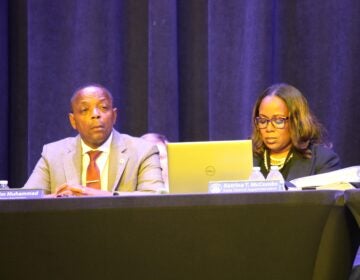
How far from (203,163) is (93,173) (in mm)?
1112

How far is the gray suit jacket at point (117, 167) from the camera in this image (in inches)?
130

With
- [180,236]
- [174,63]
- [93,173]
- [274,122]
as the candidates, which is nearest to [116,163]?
[93,173]

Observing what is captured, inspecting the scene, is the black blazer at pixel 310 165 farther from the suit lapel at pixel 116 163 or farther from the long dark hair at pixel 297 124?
the suit lapel at pixel 116 163

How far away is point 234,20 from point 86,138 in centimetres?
131

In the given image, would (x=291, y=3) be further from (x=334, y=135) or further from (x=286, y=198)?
(x=286, y=198)

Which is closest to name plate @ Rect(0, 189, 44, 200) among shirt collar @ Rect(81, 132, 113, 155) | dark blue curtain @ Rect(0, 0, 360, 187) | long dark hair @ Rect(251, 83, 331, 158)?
shirt collar @ Rect(81, 132, 113, 155)

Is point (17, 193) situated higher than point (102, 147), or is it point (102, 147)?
point (102, 147)

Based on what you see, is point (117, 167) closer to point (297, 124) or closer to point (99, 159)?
point (99, 159)

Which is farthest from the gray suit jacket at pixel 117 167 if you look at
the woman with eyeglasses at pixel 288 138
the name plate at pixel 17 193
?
the name plate at pixel 17 193

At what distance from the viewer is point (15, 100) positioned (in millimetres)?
4414

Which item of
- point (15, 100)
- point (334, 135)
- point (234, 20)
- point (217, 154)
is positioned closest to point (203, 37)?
point (234, 20)

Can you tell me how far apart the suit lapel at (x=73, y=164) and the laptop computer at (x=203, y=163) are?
3.47ft

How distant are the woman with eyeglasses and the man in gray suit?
53cm

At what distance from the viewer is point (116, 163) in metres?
3.31
